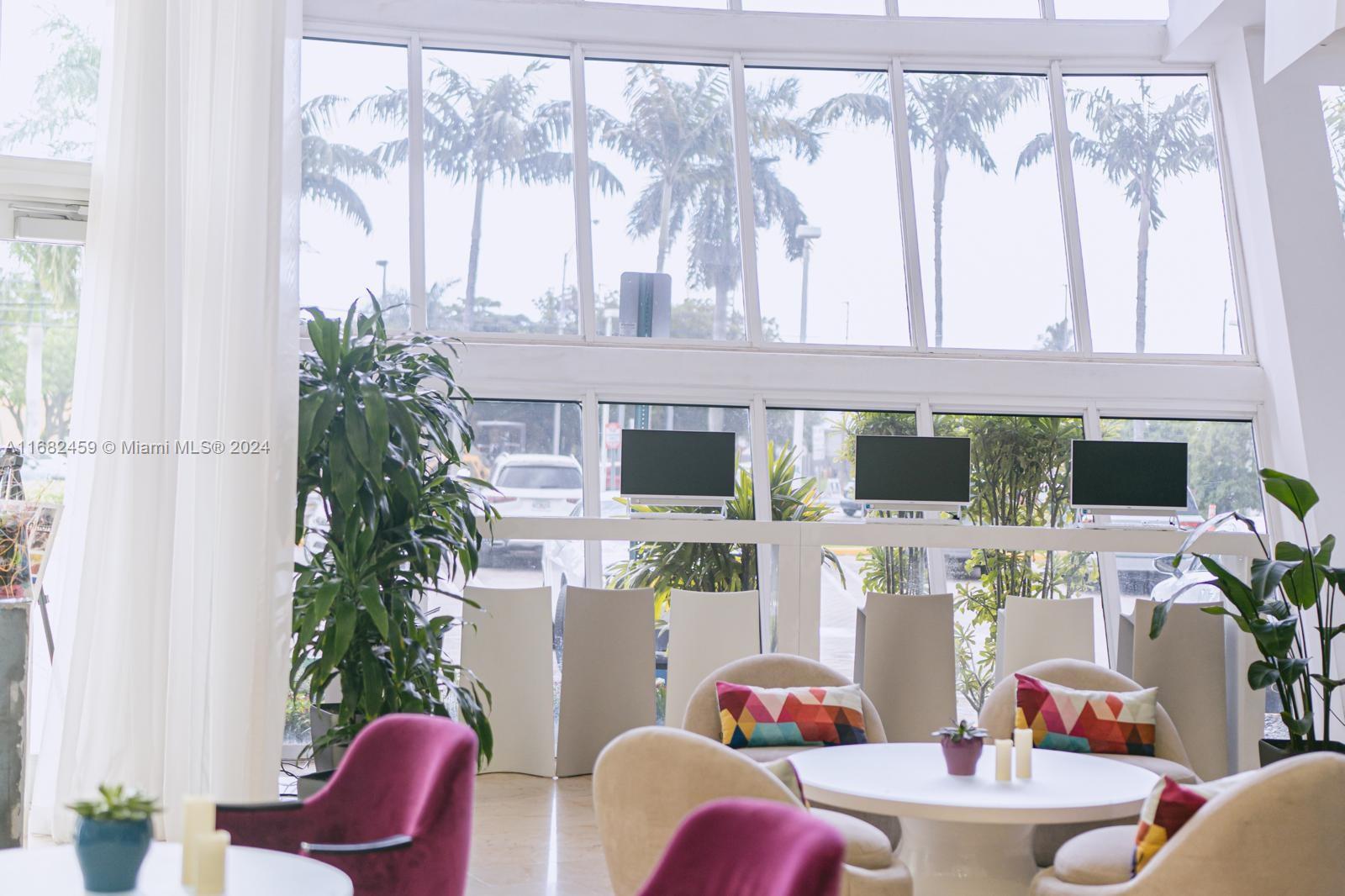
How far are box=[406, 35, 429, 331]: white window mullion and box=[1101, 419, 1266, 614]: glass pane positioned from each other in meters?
4.26

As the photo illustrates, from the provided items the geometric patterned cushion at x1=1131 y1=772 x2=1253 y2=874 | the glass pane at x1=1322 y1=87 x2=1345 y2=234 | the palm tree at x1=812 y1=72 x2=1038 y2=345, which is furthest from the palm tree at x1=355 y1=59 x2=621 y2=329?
the geometric patterned cushion at x1=1131 y1=772 x2=1253 y2=874

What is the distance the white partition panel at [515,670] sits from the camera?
5.79m

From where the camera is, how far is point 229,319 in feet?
12.9

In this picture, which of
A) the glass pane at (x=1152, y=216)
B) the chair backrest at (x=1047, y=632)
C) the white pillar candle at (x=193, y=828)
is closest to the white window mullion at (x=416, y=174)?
the chair backrest at (x=1047, y=632)

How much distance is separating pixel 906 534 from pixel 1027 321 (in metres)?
2.20

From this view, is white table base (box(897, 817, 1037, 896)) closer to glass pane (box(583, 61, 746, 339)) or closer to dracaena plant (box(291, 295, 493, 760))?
dracaena plant (box(291, 295, 493, 760))

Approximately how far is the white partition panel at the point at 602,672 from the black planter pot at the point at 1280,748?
2758 mm

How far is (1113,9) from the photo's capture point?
7.77 metres

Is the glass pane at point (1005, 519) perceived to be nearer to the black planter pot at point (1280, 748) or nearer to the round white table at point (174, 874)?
the black planter pot at point (1280, 748)

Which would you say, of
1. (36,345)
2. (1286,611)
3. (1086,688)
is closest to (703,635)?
(1086,688)

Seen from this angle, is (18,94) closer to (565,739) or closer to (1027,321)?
(565,739)

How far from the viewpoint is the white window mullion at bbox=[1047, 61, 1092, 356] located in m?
7.45

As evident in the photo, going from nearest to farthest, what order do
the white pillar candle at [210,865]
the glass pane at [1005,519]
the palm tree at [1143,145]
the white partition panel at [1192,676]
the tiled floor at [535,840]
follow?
the white pillar candle at [210,865], the tiled floor at [535,840], the white partition panel at [1192,676], the glass pane at [1005,519], the palm tree at [1143,145]

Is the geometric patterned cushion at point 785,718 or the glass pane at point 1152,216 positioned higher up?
the glass pane at point 1152,216
